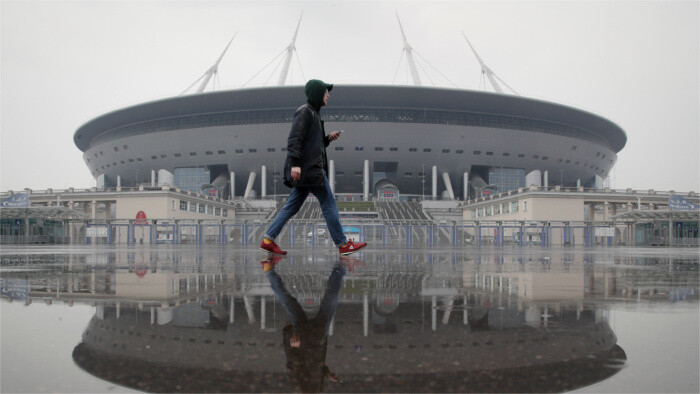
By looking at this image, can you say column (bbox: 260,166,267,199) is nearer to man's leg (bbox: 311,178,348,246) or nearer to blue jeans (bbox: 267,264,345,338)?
man's leg (bbox: 311,178,348,246)

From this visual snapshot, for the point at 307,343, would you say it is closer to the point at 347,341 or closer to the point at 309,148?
the point at 347,341

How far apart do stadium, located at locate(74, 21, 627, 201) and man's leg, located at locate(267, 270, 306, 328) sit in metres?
54.1

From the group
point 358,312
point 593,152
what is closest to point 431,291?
point 358,312

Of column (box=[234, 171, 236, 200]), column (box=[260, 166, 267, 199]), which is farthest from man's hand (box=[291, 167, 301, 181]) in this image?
column (box=[234, 171, 236, 200])

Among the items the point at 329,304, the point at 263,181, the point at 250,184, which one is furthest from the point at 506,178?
the point at 329,304

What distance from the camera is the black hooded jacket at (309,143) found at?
15.1 ft

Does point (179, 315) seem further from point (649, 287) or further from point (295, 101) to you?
point (295, 101)

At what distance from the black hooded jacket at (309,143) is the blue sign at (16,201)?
88.8 feet

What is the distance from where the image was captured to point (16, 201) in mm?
25594

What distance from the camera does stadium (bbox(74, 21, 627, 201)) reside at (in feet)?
192

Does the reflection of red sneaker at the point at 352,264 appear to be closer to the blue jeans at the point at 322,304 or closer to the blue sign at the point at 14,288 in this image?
the blue jeans at the point at 322,304

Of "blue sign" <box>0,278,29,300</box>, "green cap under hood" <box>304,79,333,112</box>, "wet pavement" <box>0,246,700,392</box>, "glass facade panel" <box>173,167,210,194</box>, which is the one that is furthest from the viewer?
"glass facade panel" <box>173,167,210,194</box>

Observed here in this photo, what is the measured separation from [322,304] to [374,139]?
2245 inches

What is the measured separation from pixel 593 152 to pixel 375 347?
74452 mm
